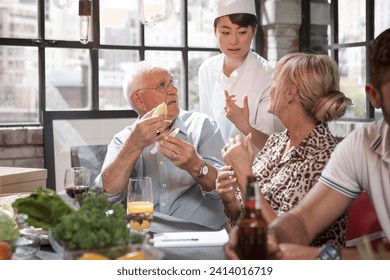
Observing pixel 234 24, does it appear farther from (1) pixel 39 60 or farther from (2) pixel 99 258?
(2) pixel 99 258

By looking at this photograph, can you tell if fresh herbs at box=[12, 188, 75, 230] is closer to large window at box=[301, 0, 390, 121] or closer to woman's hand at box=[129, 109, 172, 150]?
woman's hand at box=[129, 109, 172, 150]

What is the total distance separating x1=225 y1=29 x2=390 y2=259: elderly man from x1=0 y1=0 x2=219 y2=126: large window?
5.04 ft

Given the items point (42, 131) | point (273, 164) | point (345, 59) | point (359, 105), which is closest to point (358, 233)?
point (273, 164)

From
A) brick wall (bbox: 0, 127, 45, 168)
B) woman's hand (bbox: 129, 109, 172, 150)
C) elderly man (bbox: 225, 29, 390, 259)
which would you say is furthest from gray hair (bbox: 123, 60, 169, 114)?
brick wall (bbox: 0, 127, 45, 168)

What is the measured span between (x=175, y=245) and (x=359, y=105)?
1.33 m

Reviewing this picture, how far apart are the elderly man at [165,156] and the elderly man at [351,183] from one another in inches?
19.3

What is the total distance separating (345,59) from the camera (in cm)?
284

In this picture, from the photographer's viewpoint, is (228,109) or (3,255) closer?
(3,255)

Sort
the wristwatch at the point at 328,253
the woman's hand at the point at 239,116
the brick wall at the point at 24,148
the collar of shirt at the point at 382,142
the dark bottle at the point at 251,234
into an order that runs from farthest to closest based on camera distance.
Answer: the brick wall at the point at 24,148 → the woman's hand at the point at 239,116 → the collar of shirt at the point at 382,142 → the wristwatch at the point at 328,253 → the dark bottle at the point at 251,234

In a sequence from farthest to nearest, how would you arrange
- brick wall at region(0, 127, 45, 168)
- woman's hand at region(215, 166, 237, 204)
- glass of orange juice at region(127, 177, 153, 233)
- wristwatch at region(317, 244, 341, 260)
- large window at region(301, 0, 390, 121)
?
brick wall at region(0, 127, 45, 168) → large window at region(301, 0, 390, 121) → woman's hand at region(215, 166, 237, 204) → glass of orange juice at region(127, 177, 153, 233) → wristwatch at region(317, 244, 341, 260)

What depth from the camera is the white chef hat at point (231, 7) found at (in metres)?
2.37

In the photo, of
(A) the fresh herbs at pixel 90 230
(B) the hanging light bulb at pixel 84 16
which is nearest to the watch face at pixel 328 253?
(A) the fresh herbs at pixel 90 230

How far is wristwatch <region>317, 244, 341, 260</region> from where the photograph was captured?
1.13m

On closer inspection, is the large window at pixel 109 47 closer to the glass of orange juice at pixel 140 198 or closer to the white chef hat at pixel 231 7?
the white chef hat at pixel 231 7
